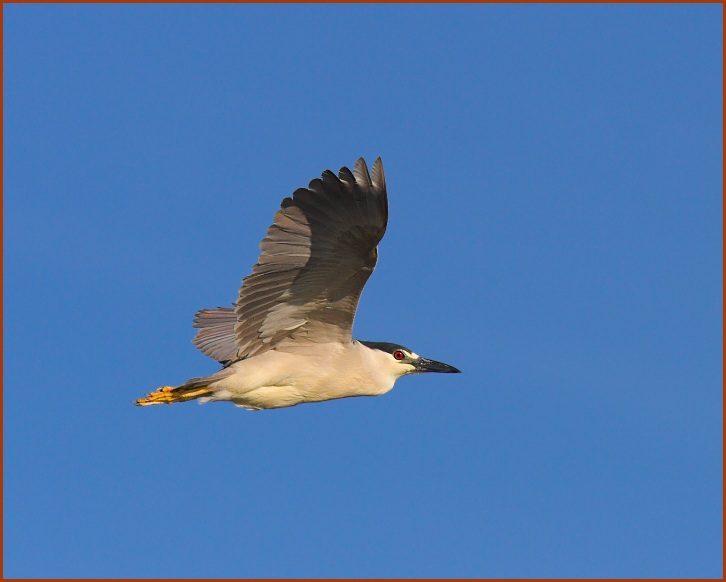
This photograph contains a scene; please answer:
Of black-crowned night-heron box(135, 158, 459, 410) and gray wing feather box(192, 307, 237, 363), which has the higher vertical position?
gray wing feather box(192, 307, 237, 363)

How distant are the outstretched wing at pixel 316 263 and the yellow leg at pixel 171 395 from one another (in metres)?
A: 0.70

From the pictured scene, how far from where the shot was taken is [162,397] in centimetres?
1360

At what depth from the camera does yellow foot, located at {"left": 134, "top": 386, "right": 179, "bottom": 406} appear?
44.6ft

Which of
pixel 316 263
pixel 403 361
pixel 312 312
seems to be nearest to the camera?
pixel 316 263

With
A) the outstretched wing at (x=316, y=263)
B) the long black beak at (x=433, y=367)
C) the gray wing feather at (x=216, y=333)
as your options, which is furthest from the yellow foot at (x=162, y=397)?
the long black beak at (x=433, y=367)

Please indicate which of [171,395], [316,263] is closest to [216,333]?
[171,395]

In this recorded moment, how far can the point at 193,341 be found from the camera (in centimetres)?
1670

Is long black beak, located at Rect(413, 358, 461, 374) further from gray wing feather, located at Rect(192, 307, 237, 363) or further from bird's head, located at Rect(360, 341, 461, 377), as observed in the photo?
gray wing feather, located at Rect(192, 307, 237, 363)

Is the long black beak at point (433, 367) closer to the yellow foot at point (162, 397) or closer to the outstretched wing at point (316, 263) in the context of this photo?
the outstretched wing at point (316, 263)

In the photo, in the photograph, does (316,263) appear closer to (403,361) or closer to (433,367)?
(403,361)

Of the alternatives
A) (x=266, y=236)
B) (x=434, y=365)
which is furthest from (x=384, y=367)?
(x=266, y=236)

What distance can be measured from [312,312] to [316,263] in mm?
1005

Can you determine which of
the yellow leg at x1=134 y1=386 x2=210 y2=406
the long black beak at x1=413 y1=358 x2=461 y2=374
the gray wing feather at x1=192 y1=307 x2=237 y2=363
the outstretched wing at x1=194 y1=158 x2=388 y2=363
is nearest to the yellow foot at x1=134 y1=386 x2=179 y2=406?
the yellow leg at x1=134 y1=386 x2=210 y2=406

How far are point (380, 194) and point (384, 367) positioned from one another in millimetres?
3413
